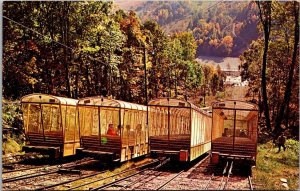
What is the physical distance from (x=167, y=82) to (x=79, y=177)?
36814 millimetres

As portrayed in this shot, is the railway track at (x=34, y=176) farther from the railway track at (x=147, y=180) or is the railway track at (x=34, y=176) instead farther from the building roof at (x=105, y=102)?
the building roof at (x=105, y=102)

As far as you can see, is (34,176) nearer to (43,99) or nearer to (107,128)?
(107,128)

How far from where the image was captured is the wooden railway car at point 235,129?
15539 millimetres

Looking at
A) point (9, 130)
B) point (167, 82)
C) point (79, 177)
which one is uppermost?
point (167, 82)

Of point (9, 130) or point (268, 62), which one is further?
point (268, 62)

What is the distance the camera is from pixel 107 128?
15758mm

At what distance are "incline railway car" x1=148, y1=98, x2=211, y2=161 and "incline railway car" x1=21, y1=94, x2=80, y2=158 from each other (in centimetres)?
361

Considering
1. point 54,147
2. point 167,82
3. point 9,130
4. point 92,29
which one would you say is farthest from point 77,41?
point 167,82

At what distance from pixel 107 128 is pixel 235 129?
5.29m

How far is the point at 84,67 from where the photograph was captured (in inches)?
1321

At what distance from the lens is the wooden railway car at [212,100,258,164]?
1554 cm

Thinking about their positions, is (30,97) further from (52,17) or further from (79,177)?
(52,17)

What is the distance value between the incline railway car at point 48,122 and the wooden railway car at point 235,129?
20.5ft

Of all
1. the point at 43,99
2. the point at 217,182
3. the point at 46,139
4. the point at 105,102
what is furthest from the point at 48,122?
the point at 217,182
